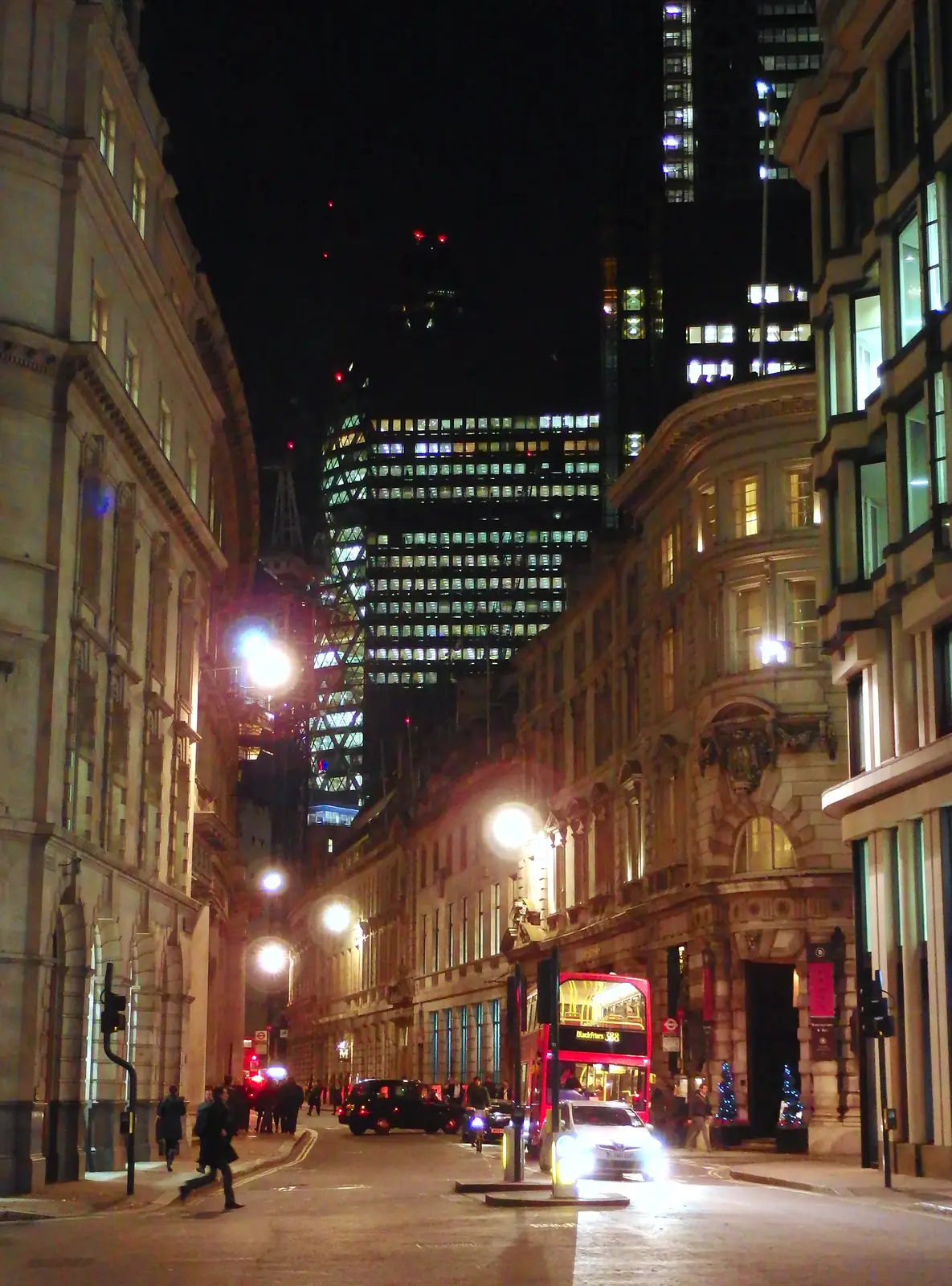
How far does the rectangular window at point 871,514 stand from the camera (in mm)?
39906

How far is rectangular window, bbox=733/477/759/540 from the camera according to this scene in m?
53.9

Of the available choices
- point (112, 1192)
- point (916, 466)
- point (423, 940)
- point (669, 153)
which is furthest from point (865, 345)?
point (669, 153)

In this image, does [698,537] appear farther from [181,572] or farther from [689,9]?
[689,9]

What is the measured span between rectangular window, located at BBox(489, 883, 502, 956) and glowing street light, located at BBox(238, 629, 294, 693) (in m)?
22.2

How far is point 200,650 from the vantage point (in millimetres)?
55281

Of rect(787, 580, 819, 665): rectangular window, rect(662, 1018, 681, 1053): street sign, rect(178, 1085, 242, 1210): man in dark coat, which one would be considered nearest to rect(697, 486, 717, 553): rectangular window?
rect(787, 580, 819, 665): rectangular window

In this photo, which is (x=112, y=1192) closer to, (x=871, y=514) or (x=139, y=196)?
(x=871, y=514)

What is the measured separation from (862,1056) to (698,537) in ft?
62.7

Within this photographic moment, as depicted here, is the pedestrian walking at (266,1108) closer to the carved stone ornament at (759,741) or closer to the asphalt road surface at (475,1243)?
the carved stone ornament at (759,741)

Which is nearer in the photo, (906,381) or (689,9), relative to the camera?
(906,381)

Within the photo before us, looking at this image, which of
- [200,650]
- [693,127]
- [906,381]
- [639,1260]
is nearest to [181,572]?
[200,650]

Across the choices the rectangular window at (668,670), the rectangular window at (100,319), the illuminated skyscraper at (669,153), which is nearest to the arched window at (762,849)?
the rectangular window at (668,670)

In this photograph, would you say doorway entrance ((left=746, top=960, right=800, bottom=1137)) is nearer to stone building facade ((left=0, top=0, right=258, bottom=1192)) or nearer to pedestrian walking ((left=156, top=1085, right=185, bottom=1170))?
stone building facade ((left=0, top=0, right=258, bottom=1192))

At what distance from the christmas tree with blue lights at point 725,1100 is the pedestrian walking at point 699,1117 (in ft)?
2.83
